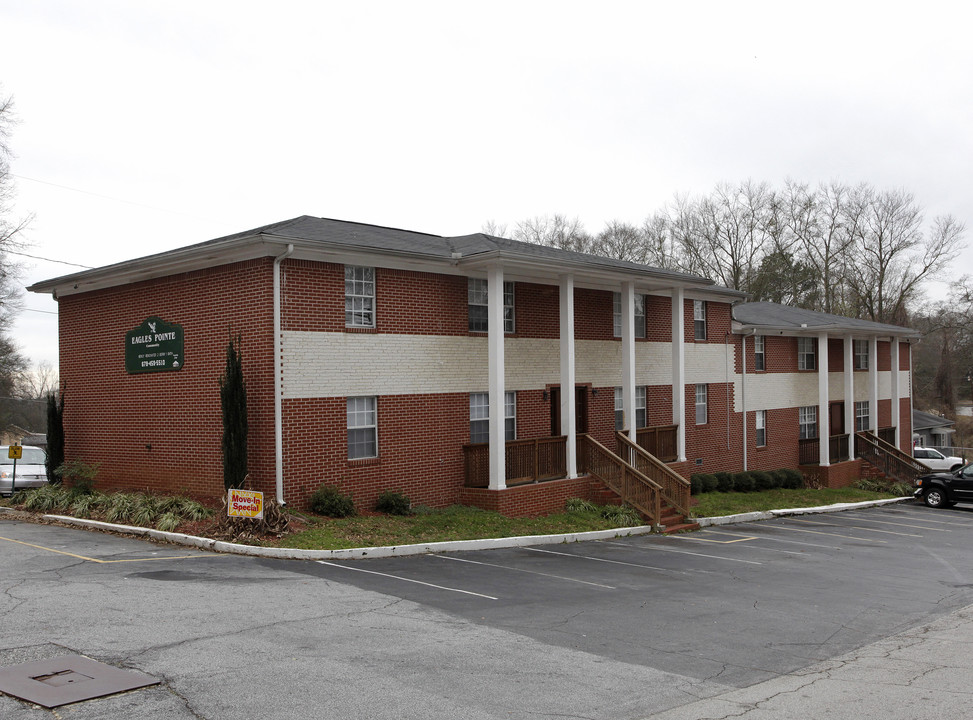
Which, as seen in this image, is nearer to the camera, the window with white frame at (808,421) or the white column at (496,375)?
the white column at (496,375)

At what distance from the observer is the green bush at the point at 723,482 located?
2806 cm

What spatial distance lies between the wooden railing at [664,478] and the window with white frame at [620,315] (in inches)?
141

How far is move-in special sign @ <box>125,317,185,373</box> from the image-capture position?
61.6ft

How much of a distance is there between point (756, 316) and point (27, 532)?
27.4 metres

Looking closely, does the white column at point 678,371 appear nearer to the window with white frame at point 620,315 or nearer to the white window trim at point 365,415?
the window with white frame at point 620,315

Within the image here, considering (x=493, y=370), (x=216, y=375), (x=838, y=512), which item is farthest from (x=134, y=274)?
(x=838, y=512)

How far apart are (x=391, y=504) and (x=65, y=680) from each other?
1083cm

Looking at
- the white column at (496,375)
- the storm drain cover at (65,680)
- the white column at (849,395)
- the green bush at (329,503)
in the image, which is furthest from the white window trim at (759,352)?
the storm drain cover at (65,680)

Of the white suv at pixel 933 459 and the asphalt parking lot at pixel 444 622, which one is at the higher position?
the asphalt parking lot at pixel 444 622

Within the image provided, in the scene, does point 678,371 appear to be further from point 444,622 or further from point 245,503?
point 444,622

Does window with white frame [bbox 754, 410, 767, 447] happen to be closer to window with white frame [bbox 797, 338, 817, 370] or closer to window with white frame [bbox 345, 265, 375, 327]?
window with white frame [bbox 797, 338, 817, 370]

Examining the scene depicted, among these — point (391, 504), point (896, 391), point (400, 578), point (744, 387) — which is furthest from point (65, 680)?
point (896, 391)

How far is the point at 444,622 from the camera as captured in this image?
33.8ft

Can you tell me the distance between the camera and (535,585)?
43.2 ft
